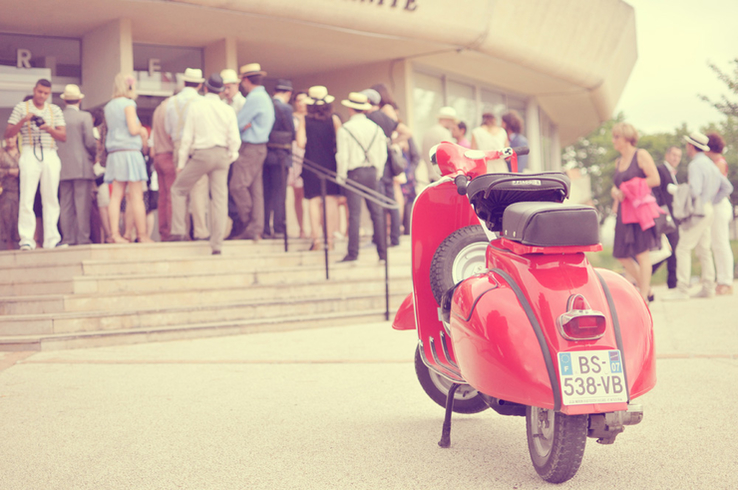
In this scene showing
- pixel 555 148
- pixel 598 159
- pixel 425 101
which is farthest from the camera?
pixel 598 159

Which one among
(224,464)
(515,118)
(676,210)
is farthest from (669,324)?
(224,464)

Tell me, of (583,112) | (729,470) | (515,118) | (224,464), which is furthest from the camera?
(583,112)

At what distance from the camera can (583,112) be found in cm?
2466

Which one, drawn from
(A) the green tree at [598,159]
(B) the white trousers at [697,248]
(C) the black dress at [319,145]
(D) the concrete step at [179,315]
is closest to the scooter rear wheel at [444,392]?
(D) the concrete step at [179,315]

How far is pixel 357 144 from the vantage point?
9000mm

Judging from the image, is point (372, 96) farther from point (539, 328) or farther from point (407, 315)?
point (539, 328)

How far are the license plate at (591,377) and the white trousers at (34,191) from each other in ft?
24.2

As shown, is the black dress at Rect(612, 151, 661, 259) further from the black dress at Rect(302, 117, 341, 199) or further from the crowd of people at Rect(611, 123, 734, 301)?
the black dress at Rect(302, 117, 341, 199)

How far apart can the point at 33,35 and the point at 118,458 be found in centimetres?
1103

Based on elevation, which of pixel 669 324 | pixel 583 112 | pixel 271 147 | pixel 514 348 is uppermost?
pixel 583 112

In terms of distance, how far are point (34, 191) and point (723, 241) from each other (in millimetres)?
8131

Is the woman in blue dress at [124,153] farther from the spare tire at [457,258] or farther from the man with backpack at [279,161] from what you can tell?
the spare tire at [457,258]

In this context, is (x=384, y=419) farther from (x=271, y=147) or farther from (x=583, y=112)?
(x=583, y=112)

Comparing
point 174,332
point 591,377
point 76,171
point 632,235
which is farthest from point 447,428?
point 76,171
